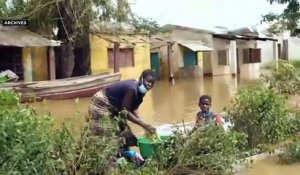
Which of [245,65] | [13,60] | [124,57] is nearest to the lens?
[13,60]

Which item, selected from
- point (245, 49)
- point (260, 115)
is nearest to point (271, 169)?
point (260, 115)

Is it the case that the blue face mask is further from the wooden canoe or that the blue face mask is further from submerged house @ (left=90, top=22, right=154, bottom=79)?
submerged house @ (left=90, top=22, right=154, bottom=79)

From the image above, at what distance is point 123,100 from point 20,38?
16.2 meters

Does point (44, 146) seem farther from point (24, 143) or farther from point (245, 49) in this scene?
point (245, 49)

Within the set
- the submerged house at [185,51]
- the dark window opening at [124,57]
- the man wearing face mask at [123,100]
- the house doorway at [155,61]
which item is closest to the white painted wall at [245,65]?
the submerged house at [185,51]

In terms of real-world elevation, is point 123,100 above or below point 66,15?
below

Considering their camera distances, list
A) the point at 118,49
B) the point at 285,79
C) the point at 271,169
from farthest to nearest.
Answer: the point at 118,49
the point at 285,79
the point at 271,169

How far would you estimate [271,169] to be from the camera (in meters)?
6.61

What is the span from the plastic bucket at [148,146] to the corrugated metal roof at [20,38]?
1512 centimetres

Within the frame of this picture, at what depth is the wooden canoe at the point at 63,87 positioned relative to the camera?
17619 millimetres

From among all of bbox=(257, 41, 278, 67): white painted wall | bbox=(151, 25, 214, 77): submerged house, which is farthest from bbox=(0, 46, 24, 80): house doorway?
bbox=(257, 41, 278, 67): white painted wall

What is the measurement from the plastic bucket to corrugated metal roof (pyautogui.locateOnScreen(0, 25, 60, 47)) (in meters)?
15.1

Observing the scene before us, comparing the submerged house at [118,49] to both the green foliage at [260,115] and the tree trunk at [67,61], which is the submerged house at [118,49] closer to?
the tree trunk at [67,61]

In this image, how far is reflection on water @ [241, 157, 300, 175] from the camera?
254 inches
